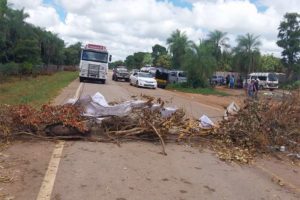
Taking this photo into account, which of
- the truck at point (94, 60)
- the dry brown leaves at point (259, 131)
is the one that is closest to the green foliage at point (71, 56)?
the truck at point (94, 60)

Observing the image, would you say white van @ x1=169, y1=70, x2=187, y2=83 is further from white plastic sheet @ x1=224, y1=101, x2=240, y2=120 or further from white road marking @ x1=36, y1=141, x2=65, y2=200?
white road marking @ x1=36, y1=141, x2=65, y2=200

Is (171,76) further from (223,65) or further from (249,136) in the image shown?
(249,136)

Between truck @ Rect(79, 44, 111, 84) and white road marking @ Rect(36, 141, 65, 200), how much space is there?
105ft

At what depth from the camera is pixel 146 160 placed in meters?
8.26

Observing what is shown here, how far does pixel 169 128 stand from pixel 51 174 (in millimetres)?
3720

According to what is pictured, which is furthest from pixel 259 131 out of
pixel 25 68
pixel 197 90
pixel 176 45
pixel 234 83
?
pixel 176 45

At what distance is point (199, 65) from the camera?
4822 centimetres

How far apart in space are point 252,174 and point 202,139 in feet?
8.28

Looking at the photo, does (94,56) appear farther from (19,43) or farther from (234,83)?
(234,83)

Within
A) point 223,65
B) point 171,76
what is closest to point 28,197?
point 171,76

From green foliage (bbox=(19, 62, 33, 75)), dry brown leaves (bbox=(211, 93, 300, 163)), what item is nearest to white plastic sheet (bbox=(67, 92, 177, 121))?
dry brown leaves (bbox=(211, 93, 300, 163))

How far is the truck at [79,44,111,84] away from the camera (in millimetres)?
40469

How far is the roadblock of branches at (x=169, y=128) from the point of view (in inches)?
367

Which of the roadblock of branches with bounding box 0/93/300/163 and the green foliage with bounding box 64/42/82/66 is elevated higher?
the green foliage with bounding box 64/42/82/66
